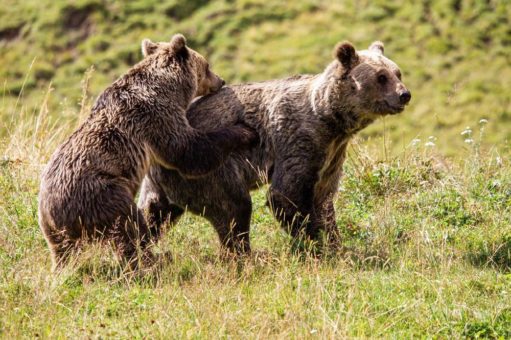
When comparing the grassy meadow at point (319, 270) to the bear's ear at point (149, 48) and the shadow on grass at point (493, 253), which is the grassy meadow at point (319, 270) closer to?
the shadow on grass at point (493, 253)

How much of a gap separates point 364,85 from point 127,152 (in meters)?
2.23

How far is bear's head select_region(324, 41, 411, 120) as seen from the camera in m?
8.01

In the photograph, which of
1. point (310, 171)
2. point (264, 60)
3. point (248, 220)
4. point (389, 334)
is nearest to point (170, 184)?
point (248, 220)

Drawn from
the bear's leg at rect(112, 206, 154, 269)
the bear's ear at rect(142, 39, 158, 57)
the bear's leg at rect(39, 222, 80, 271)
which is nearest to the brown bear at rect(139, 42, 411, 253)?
the bear's ear at rect(142, 39, 158, 57)

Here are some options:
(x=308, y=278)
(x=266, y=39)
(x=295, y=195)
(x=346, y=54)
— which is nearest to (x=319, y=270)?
(x=308, y=278)

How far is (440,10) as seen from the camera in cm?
3162

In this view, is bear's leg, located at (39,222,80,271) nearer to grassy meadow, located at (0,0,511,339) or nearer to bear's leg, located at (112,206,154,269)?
grassy meadow, located at (0,0,511,339)

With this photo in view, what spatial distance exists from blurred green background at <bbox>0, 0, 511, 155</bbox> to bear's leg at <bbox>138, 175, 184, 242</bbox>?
60.9ft

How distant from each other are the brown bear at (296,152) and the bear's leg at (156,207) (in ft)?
0.04

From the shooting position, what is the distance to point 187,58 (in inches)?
327

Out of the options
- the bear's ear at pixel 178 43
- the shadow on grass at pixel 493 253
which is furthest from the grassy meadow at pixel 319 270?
the bear's ear at pixel 178 43

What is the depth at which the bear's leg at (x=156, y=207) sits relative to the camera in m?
8.40

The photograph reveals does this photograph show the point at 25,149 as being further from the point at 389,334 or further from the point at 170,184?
the point at 389,334

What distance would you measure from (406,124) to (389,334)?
20.7 meters
